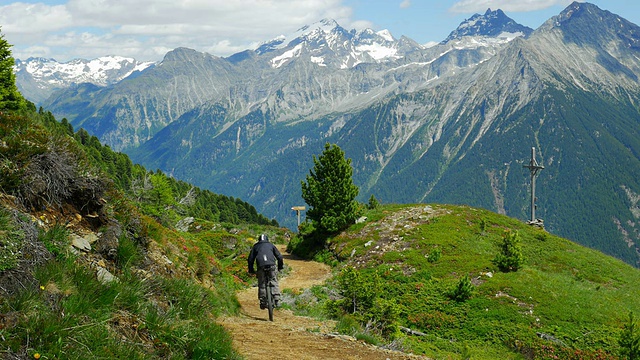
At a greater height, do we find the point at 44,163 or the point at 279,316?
the point at 44,163

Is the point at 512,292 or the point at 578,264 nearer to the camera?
the point at 512,292

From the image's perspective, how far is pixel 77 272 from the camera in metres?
7.67

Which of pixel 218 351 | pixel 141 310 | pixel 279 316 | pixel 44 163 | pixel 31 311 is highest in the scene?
pixel 44 163

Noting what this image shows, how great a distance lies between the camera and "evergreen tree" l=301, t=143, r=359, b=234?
3759 cm

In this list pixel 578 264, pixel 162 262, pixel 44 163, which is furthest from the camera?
pixel 578 264

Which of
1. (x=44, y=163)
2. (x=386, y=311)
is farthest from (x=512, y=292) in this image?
(x=44, y=163)

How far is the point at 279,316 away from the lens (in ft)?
55.0

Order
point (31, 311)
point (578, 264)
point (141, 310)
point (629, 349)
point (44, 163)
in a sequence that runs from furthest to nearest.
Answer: point (578, 264) < point (629, 349) < point (44, 163) < point (141, 310) < point (31, 311)

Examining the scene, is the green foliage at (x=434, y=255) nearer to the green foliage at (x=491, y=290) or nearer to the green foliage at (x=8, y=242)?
the green foliage at (x=491, y=290)

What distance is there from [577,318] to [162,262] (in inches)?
698

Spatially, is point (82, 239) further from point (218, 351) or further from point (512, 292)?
point (512, 292)

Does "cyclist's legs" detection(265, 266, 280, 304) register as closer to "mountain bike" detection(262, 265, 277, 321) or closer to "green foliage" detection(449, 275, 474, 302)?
"mountain bike" detection(262, 265, 277, 321)

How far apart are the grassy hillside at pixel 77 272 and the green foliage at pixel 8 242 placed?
0.02 m

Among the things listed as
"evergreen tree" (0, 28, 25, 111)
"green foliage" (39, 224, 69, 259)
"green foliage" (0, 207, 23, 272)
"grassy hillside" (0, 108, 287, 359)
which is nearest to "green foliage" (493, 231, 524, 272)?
"grassy hillside" (0, 108, 287, 359)
